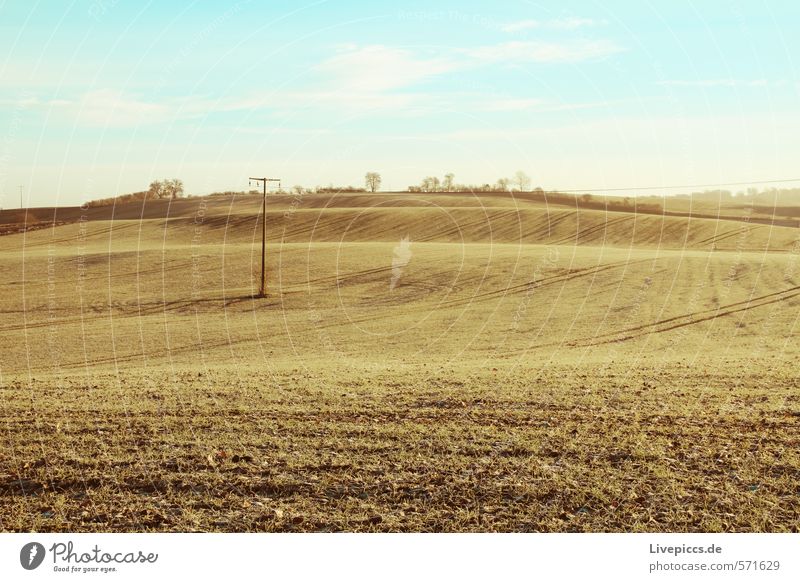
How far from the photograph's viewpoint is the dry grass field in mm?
8805

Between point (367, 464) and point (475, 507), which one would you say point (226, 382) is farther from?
point (475, 507)

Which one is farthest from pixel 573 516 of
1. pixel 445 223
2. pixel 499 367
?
pixel 445 223

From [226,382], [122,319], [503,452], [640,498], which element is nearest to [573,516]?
[640,498]

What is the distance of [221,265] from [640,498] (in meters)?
→ 57.2

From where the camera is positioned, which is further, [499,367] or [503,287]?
[503,287]

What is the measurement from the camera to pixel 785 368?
1927cm

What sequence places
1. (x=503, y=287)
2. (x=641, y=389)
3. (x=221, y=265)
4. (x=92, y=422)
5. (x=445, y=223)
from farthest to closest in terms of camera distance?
(x=445, y=223)
(x=221, y=265)
(x=503, y=287)
(x=641, y=389)
(x=92, y=422)

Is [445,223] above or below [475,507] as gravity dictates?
above

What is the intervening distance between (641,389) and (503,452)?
21.2ft

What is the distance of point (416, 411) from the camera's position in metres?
13.6

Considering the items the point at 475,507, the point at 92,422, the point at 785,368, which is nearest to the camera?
the point at 475,507

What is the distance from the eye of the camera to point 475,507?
28.9ft

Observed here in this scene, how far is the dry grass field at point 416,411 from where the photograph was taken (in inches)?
347
